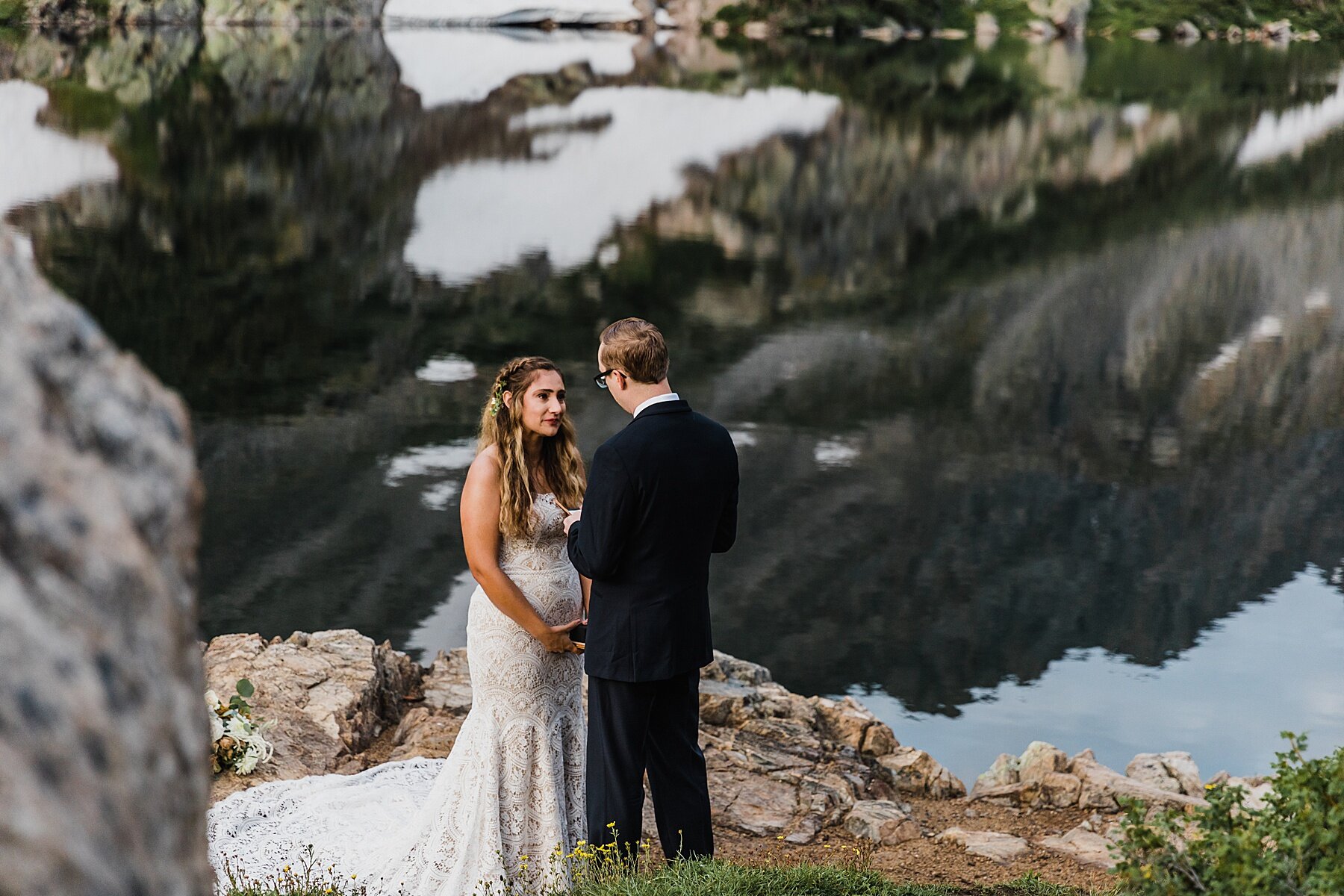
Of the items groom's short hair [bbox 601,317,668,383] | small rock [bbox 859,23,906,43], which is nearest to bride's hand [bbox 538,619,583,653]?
groom's short hair [bbox 601,317,668,383]

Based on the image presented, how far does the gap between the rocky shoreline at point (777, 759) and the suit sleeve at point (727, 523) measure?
1891 mm

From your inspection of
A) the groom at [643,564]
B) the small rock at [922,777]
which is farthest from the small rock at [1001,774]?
the groom at [643,564]

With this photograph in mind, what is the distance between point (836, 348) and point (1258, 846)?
17.4m

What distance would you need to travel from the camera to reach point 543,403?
5445 mm

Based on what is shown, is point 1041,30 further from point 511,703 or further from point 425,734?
point 511,703

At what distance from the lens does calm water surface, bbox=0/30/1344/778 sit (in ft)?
35.3

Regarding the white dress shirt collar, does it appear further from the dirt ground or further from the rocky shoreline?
the rocky shoreline

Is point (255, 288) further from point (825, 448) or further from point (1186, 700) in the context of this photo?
point (1186, 700)

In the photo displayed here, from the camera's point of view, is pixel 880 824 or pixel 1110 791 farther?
pixel 1110 791

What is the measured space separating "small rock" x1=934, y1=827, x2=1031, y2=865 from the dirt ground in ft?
0.12

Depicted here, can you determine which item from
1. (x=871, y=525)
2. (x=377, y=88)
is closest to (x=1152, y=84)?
(x=377, y=88)

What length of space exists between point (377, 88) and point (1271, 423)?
47.8m

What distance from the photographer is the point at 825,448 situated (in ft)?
50.5

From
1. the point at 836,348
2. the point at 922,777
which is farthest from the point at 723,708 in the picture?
the point at 836,348
